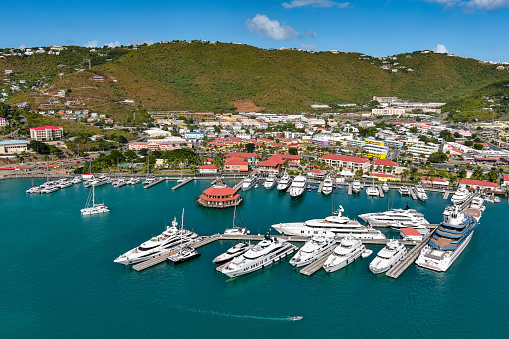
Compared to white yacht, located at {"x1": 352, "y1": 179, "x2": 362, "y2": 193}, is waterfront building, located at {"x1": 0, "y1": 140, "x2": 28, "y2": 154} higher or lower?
higher

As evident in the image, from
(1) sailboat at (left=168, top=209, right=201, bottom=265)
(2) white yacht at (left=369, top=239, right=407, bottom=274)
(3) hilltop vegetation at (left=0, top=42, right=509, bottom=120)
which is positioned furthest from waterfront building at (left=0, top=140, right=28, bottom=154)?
(2) white yacht at (left=369, top=239, right=407, bottom=274)

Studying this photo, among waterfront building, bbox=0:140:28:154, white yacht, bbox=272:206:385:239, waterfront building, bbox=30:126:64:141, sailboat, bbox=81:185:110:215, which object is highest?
waterfront building, bbox=30:126:64:141

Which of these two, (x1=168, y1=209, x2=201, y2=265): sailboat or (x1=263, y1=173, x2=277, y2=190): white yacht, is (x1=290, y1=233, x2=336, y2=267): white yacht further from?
(x1=263, y1=173, x2=277, y2=190): white yacht

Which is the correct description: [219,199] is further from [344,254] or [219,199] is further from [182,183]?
[344,254]

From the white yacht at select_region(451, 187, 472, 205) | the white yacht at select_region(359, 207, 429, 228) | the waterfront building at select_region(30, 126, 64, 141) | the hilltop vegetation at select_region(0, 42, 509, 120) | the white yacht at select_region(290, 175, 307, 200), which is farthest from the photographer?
the hilltop vegetation at select_region(0, 42, 509, 120)

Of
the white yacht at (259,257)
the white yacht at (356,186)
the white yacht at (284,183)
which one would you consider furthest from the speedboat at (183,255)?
the white yacht at (356,186)

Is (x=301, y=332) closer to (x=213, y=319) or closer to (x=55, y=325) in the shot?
(x=213, y=319)

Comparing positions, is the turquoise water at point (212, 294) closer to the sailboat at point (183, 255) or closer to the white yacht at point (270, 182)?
the sailboat at point (183, 255)
